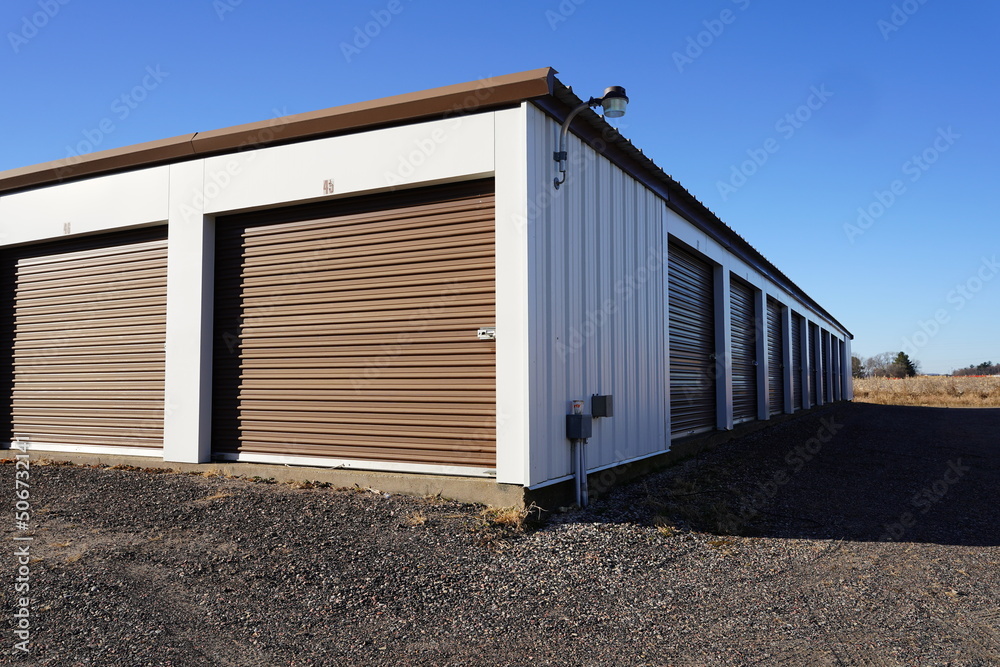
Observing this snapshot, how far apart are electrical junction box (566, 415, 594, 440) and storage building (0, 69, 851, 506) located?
0.26 metres

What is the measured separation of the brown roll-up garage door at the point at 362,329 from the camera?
7.54m

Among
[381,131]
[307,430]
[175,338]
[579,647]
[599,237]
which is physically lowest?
[579,647]

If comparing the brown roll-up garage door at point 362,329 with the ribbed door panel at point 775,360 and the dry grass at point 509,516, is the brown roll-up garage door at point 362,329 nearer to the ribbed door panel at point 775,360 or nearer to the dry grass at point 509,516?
the dry grass at point 509,516

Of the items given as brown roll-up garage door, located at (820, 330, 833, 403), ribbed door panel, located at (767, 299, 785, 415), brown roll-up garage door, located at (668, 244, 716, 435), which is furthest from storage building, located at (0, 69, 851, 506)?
brown roll-up garage door, located at (820, 330, 833, 403)

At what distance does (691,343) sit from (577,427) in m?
6.18

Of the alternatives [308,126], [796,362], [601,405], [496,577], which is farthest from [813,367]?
[496,577]

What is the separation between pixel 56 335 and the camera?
1050 cm

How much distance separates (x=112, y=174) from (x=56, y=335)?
2.77 m

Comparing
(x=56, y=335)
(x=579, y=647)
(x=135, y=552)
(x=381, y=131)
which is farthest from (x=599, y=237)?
(x=56, y=335)

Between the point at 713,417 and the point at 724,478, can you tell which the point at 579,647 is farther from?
the point at 713,417

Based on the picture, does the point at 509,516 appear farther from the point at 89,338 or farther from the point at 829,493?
the point at 89,338

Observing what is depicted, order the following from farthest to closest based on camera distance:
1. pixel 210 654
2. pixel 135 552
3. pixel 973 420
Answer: pixel 973 420, pixel 135 552, pixel 210 654

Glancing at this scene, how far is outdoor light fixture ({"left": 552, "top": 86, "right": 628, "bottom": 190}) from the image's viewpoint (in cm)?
717

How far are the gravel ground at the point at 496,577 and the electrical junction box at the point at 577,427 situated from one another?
834mm
